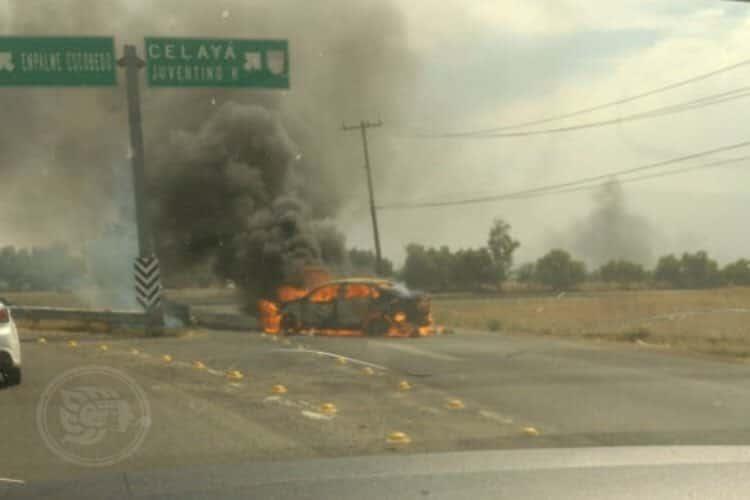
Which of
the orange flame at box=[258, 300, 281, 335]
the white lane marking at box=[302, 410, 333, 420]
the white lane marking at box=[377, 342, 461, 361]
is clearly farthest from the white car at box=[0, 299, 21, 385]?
the orange flame at box=[258, 300, 281, 335]

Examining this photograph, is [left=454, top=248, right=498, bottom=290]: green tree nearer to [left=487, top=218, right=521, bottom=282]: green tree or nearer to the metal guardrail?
[left=487, top=218, right=521, bottom=282]: green tree

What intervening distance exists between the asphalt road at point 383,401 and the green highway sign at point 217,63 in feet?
22.1

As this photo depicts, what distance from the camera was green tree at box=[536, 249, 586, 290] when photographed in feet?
171

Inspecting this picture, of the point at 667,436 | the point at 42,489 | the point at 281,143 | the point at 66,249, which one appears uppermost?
the point at 281,143

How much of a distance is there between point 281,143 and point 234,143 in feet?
6.37

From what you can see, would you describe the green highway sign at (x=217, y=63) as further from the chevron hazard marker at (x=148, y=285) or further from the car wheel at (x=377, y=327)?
the car wheel at (x=377, y=327)

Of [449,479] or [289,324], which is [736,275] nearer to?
[289,324]

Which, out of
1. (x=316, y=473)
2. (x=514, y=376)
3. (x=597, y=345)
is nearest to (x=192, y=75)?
(x=597, y=345)

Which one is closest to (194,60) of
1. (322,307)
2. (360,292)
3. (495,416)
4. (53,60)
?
Result: (53,60)

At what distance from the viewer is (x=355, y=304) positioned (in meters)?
20.8

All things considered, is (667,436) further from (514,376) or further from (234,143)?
(234,143)

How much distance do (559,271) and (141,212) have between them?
1344 inches

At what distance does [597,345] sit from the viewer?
17969 mm

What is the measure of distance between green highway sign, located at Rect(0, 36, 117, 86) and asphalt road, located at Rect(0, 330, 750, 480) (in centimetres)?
680
